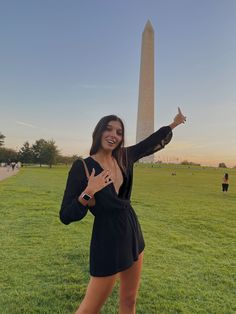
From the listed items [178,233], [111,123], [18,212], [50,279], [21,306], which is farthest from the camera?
[18,212]

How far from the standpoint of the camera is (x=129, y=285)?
245 cm

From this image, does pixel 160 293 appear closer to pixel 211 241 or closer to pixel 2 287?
pixel 2 287

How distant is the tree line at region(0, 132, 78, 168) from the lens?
71562 mm

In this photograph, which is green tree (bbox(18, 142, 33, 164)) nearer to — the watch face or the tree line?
the tree line

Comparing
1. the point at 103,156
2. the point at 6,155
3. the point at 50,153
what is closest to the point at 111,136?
the point at 103,156

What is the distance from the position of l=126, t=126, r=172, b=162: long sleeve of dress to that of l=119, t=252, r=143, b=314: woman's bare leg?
780mm

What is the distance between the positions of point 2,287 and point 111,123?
2751 millimetres

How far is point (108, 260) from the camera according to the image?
2209 mm

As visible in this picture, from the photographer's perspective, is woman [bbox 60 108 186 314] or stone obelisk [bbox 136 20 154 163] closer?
woman [bbox 60 108 186 314]

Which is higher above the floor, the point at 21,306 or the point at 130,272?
the point at 130,272

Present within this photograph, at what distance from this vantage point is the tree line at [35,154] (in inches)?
2817

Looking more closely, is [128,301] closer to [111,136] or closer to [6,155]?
[111,136]

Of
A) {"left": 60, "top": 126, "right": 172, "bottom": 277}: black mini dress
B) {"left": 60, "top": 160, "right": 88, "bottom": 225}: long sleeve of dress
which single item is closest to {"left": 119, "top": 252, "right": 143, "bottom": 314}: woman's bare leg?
{"left": 60, "top": 126, "right": 172, "bottom": 277}: black mini dress

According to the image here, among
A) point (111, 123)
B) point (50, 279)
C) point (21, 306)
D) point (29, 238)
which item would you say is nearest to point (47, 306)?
point (21, 306)
